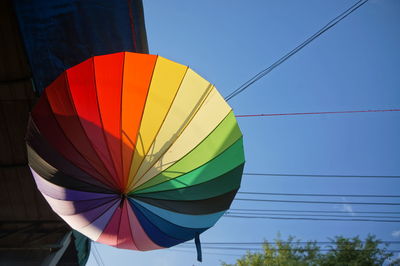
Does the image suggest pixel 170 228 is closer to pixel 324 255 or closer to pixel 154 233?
pixel 154 233

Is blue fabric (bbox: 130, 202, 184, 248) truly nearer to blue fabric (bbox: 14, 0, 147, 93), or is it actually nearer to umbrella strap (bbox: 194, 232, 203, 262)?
umbrella strap (bbox: 194, 232, 203, 262)

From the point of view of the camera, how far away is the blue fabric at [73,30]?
136 inches

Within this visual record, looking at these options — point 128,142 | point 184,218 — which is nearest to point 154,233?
point 184,218

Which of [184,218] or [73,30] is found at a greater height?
[73,30]

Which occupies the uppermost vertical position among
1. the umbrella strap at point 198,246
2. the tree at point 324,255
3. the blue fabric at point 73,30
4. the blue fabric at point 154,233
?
the blue fabric at point 73,30

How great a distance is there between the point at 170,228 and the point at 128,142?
48.2 inches

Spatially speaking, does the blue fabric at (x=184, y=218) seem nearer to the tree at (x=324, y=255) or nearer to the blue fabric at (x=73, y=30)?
the blue fabric at (x=73, y=30)

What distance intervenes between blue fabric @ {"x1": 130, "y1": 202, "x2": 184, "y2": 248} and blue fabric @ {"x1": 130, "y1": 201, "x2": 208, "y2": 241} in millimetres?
45

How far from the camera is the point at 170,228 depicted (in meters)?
2.97

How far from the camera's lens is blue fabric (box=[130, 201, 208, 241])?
2830 millimetres

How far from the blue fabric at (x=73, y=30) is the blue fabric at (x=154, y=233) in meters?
2.55

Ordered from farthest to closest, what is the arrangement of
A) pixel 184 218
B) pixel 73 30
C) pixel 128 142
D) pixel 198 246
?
pixel 73 30, pixel 198 246, pixel 184 218, pixel 128 142

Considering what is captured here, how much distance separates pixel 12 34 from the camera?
3.62 m

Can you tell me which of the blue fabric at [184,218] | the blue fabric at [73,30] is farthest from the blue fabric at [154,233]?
the blue fabric at [73,30]
